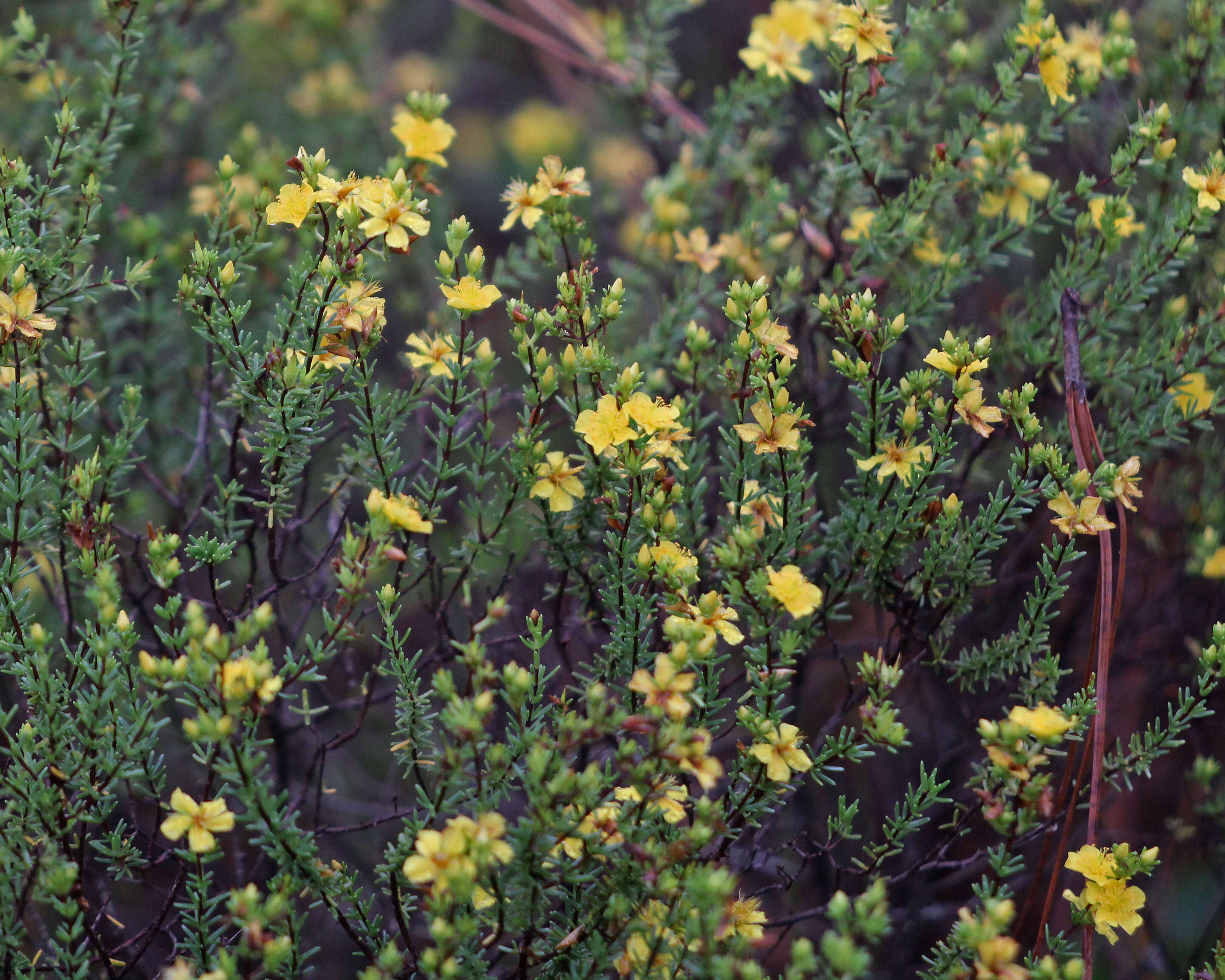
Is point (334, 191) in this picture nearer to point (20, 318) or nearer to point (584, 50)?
point (20, 318)

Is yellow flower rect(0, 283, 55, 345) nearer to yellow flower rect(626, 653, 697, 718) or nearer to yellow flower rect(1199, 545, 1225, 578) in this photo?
yellow flower rect(626, 653, 697, 718)

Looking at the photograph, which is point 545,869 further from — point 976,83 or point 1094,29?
point 976,83

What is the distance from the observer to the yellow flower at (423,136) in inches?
91.5

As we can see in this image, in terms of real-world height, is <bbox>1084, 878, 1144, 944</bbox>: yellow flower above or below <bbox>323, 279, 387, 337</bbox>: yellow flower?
below

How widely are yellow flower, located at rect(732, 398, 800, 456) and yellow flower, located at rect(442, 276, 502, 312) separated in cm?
54

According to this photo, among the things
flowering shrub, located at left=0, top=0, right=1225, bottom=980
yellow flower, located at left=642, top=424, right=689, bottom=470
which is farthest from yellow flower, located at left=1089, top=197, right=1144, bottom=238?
yellow flower, located at left=642, top=424, right=689, bottom=470

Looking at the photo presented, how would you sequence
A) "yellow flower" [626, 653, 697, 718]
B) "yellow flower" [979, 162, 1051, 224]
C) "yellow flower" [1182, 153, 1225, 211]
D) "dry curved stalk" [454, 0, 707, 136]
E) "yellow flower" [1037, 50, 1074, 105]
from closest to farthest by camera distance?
1. "yellow flower" [626, 653, 697, 718]
2. "yellow flower" [1182, 153, 1225, 211]
3. "yellow flower" [1037, 50, 1074, 105]
4. "yellow flower" [979, 162, 1051, 224]
5. "dry curved stalk" [454, 0, 707, 136]

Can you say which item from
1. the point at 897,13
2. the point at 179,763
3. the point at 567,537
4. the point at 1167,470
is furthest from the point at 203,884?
the point at 897,13

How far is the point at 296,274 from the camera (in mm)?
1969

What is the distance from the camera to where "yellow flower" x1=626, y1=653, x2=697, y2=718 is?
1.67 metres

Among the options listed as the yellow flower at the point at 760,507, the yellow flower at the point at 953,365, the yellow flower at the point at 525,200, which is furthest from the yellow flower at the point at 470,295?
the yellow flower at the point at 953,365

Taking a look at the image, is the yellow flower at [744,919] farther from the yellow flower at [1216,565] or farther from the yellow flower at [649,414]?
the yellow flower at [1216,565]

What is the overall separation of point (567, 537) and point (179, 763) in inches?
97.7

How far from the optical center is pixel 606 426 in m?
1.92
